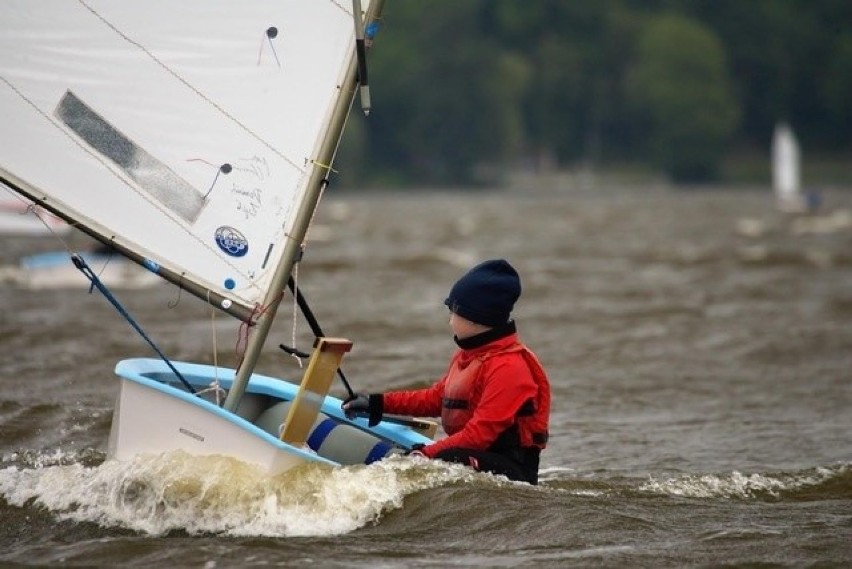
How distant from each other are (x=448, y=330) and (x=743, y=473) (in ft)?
22.4

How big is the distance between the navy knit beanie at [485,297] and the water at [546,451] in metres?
0.64

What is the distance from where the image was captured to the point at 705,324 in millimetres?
15695

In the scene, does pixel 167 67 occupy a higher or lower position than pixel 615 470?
higher

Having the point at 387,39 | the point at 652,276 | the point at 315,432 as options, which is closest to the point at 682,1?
the point at 387,39

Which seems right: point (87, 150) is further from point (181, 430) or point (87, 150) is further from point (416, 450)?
point (416, 450)

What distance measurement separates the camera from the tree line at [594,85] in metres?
94.0

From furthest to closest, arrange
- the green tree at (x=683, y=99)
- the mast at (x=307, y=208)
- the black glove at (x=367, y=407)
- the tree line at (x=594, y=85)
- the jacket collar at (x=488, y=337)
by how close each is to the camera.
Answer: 1. the green tree at (x=683, y=99)
2. the tree line at (x=594, y=85)
3. the black glove at (x=367, y=407)
4. the jacket collar at (x=488, y=337)
5. the mast at (x=307, y=208)

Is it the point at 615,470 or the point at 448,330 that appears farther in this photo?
the point at 448,330

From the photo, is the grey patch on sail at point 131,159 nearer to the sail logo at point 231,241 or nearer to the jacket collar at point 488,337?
the sail logo at point 231,241

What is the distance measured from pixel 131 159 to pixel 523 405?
1880 millimetres

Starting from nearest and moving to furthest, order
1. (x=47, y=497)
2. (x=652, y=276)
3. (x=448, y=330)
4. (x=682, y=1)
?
(x=47, y=497) < (x=448, y=330) < (x=652, y=276) < (x=682, y=1)

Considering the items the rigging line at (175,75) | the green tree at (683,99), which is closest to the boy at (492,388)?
the rigging line at (175,75)

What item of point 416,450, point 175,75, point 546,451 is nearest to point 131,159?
point 175,75

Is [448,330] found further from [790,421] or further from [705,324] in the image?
[790,421]
